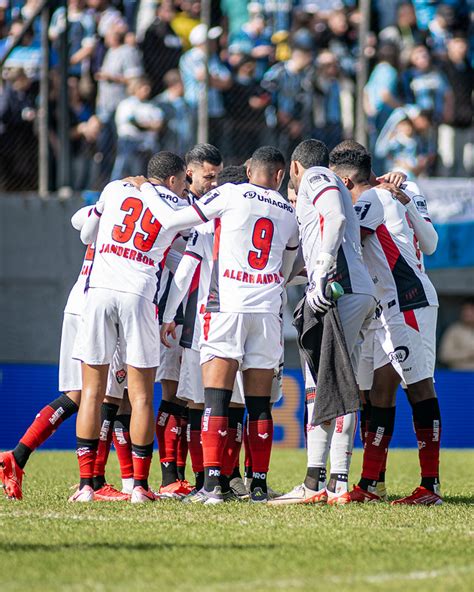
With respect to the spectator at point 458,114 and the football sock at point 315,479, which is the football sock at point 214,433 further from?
the spectator at point 458,114

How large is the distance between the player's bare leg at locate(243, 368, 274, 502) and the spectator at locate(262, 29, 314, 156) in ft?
28.2

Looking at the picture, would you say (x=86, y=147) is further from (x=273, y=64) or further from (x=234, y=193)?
(x=234, y=193)

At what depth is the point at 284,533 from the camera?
6.04 m

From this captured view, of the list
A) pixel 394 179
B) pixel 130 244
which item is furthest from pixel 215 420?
pixel 394 179

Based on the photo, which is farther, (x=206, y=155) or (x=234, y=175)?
(x=206, y=155)

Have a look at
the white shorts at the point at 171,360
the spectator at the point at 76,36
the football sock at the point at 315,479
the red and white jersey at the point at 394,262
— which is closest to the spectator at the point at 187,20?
the spectator at the point at 76,36

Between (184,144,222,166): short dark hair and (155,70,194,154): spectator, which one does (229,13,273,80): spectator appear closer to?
(155,70,194,154): spectator

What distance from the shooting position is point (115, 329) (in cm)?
776

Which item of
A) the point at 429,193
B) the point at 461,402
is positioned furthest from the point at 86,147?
the point at 461,402

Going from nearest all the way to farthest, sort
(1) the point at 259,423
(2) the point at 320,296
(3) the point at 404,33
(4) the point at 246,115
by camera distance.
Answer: (2) the point at 320,296 < (1) the point at 259,423 < (4) the point at 246,115 < (3) the point at 404,33

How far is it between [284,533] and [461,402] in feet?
35.5

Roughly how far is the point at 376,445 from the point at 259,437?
0.87 m

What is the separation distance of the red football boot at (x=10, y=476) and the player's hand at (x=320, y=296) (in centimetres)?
238

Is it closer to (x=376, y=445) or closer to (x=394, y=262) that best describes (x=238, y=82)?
(x=394, y=262)
